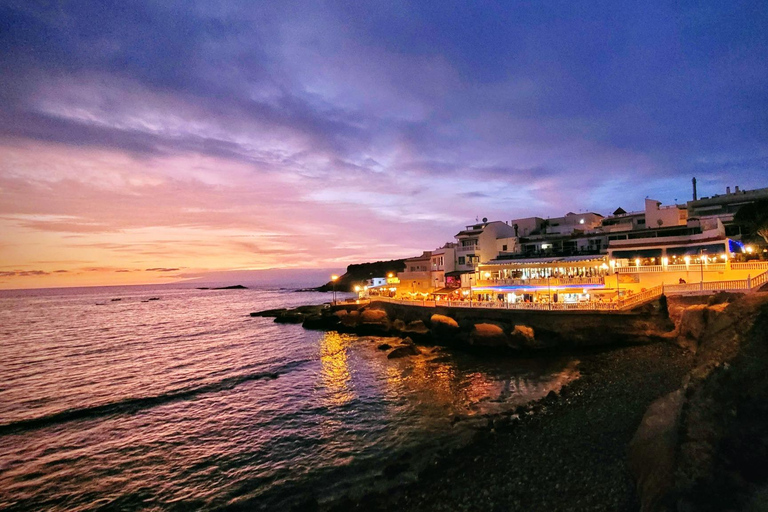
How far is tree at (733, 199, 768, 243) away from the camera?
1575 inches

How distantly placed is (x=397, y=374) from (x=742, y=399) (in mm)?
22950

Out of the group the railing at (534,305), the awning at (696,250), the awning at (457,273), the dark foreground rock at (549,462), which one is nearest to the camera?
the dark foreground rock at (549,462)

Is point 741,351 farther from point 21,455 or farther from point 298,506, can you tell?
point 21,455

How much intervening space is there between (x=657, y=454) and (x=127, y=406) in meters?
30.9

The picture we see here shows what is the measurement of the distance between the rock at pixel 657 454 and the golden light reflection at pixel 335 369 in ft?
55.4

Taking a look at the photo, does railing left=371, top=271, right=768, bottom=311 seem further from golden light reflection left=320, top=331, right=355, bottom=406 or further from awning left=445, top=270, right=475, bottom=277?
awning left=445, top=270, right=475, bottom=277

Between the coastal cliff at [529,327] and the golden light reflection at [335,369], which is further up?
the coastal cliff at [529,327]

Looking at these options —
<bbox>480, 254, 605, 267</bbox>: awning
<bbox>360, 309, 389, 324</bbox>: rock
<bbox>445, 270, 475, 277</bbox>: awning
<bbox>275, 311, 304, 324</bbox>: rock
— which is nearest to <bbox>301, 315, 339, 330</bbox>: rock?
<bbox>275, 311, 304, 324</bbox>: rock

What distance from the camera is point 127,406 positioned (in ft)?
85.1

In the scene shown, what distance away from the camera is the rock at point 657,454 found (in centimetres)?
823

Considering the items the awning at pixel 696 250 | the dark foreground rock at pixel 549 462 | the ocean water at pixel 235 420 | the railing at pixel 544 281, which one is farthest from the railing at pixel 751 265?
the ocean water at pixel 235 420

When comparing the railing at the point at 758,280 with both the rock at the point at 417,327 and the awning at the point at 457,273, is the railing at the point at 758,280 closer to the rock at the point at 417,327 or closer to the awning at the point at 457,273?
the rock at the point at 417,327

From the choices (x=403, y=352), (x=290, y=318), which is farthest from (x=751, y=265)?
(x=290, y=318)

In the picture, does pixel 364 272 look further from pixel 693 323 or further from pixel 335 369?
pixel 693 323
